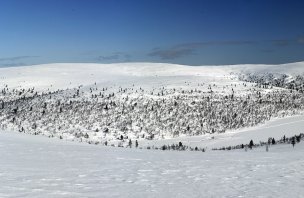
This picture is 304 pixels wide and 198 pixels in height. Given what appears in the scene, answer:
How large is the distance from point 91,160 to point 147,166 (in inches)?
146

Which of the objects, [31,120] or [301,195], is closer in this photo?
[301,195]

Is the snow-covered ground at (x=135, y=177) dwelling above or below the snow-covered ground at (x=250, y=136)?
above

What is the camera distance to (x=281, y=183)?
62.2 feet

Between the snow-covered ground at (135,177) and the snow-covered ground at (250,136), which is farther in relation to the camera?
the snow-covered ground at (250,136)

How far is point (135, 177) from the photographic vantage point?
2027 centimetres

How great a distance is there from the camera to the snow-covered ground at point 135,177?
54.1 feet

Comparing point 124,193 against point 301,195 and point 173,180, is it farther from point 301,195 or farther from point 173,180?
point 301,195

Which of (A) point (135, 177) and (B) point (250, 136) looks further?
(B) point (250, 136)

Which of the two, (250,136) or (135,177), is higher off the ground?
(135,177)

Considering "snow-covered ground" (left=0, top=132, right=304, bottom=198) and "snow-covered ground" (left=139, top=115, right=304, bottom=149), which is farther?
"snow-covered ground" (left=139, top=115, right=304, bottom=149)

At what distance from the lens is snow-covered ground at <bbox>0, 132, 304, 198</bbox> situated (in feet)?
54.1

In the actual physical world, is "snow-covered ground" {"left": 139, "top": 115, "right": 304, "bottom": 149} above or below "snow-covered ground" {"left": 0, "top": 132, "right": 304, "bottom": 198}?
below

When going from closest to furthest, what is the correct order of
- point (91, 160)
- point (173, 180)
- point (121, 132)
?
1. point (173, 180)
2. point (91, 160)
3. point (121, 132)

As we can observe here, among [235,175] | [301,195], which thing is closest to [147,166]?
[235,175]
